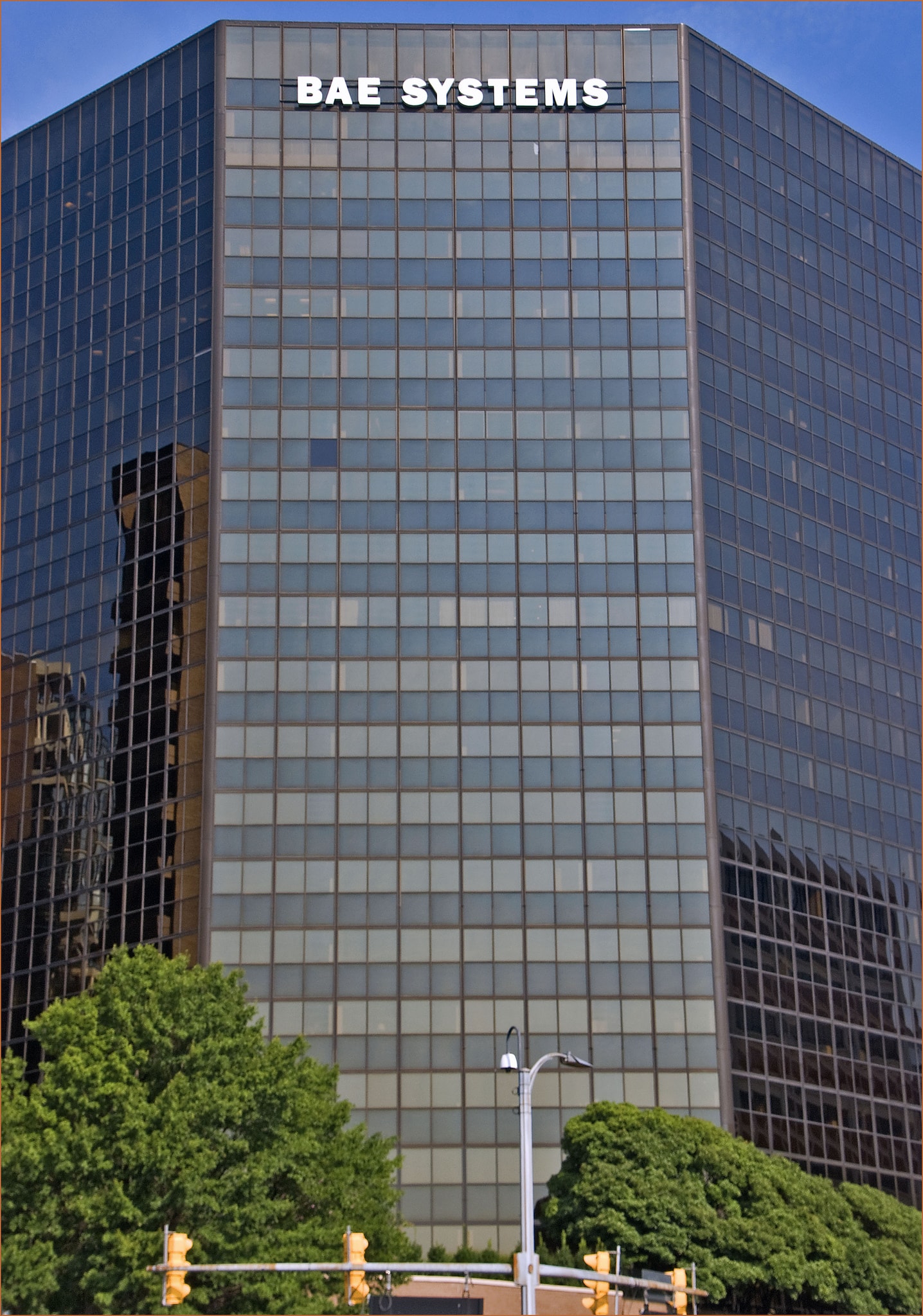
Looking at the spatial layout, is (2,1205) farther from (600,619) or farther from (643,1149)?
(600,619)

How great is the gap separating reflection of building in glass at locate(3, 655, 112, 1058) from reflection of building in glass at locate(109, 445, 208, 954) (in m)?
1.55

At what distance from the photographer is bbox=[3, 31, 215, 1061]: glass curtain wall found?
113 m

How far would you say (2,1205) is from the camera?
6606 centimetres

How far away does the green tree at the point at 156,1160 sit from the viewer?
64.4m

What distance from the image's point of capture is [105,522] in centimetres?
12112

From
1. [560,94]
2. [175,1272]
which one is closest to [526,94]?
[560,94]

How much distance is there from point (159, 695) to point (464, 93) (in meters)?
43.6

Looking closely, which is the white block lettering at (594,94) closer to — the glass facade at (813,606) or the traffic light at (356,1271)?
the glass facade at (813,606)

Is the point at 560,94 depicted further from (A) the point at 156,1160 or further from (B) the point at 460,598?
(A) the point at 156,1160

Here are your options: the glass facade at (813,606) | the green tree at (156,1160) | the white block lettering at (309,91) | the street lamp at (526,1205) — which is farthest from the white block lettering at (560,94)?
the street lamp at (526,1205)

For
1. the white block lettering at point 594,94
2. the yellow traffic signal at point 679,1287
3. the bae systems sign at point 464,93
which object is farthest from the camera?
the white block lettering at point 594,94

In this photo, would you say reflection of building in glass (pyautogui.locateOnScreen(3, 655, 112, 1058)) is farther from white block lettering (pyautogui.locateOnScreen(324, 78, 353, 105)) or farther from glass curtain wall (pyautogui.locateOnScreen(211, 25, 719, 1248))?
white block lettering (pyautogui.locateOnScreen(324, 78, 353, 105))

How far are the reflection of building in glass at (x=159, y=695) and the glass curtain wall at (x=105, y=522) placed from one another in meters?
0.13

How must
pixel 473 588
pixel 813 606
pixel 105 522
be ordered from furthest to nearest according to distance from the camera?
pixel 813 606 < pixel 105 522 < pixel 473 588
